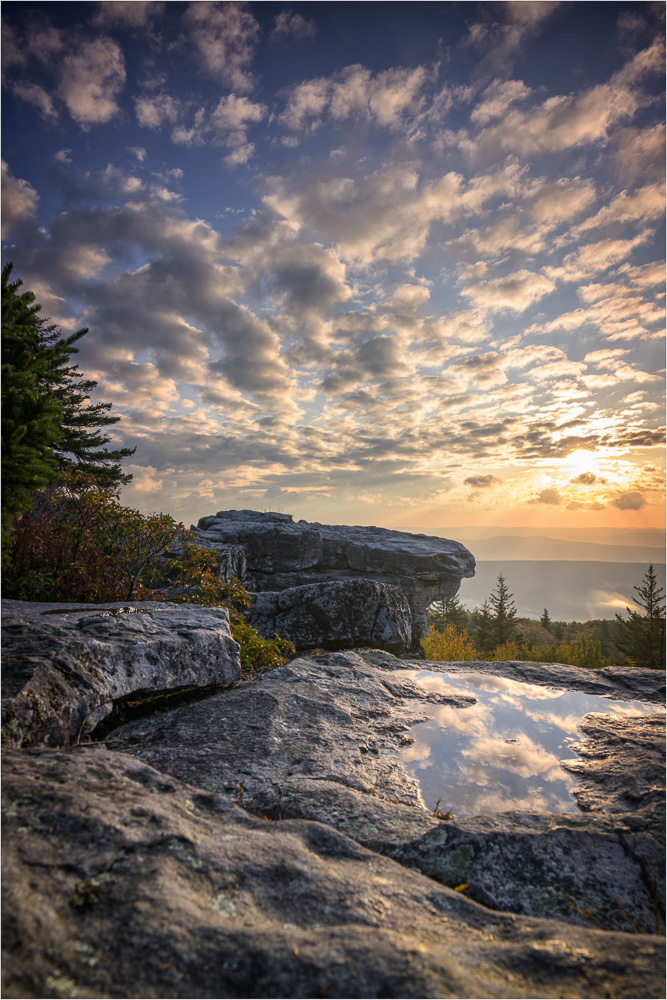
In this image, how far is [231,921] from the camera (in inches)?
71.6

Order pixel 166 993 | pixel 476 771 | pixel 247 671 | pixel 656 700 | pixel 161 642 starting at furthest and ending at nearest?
pixel 247 671
pixel 656 700
pixel 161 642
pixel 476 771
pixel 166 993

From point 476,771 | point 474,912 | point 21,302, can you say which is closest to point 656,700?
point 476,771

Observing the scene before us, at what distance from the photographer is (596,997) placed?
5.19 feet

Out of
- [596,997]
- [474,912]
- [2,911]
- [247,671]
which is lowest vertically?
[247,671]

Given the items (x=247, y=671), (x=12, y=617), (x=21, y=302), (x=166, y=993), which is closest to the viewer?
(x=166, y=993)

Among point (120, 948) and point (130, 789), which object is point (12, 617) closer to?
point (130, 789)

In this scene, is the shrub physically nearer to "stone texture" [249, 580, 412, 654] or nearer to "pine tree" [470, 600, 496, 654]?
"pine tree" [470, 600, 496, 654]

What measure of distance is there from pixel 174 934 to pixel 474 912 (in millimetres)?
1548

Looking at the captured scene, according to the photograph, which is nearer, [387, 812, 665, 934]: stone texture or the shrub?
[387, 812, 665, 934]: stone texture

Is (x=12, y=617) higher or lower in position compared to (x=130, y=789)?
higher

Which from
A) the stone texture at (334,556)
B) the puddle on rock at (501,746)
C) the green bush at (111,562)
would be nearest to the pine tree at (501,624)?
the stone texture at (334,556)

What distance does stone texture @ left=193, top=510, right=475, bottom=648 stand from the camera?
69.3 ft

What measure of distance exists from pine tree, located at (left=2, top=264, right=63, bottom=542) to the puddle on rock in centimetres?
475

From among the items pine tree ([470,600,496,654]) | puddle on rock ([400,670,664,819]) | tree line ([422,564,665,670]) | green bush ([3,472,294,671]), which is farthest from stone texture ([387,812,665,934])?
pine tree ([470,600,496,654])
